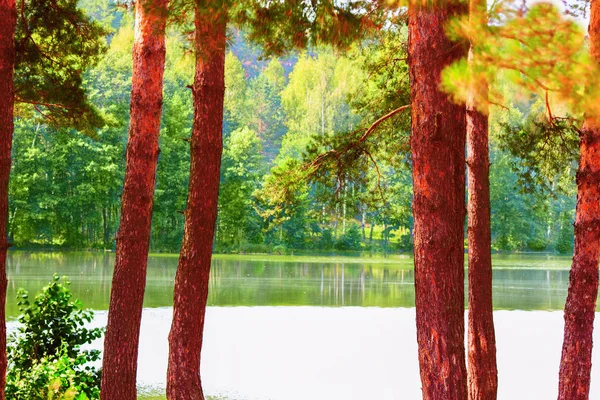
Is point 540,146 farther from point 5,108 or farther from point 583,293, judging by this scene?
point 5,108

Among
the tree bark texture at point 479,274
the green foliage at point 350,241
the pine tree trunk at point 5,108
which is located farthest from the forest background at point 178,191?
the pine tree trunk at point 5,108

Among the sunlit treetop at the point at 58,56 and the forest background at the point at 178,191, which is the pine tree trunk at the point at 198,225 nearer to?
the sunlit treetop at the point at 58,56

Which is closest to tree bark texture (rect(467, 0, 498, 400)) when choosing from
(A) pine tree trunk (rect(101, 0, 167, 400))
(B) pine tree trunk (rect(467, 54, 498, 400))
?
(B) pine tree trunk (rect(467, 54, 498, 400))

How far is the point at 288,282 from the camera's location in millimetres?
28750

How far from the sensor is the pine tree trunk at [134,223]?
7.08 metres

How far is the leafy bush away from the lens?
763 centimetres

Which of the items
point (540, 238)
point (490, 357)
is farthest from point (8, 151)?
point (540, 238)

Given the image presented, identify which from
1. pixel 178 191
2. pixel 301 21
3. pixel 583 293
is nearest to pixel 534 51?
pixel 583 293

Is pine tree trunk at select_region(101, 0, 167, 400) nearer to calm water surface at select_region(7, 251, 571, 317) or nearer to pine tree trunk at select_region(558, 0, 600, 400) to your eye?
pine tree trunk at select_region(558, 0, 600, 400)

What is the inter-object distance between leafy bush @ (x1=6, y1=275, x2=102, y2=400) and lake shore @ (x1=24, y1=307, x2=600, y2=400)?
2942mm

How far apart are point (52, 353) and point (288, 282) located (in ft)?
67.7

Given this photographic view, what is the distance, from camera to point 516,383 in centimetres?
1245

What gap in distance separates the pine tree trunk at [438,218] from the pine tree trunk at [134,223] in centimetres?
261

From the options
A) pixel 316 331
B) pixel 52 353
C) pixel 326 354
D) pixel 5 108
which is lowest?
pixel 326 354
